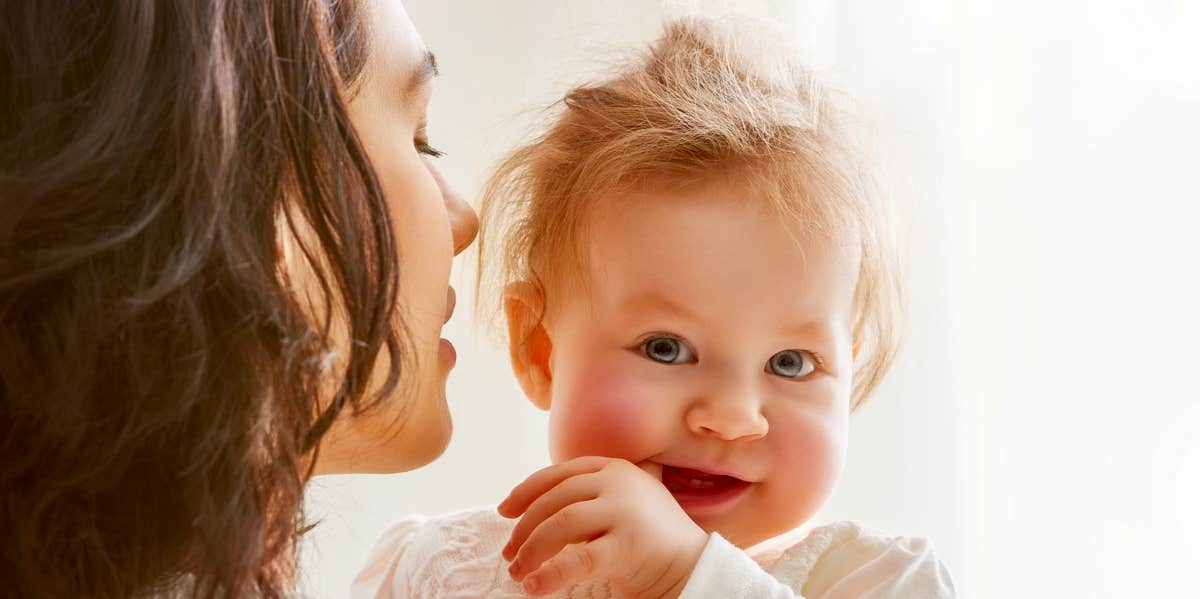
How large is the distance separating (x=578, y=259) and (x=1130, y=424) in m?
0.72

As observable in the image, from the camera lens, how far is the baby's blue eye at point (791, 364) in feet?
3.76

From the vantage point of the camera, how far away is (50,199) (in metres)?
0.79

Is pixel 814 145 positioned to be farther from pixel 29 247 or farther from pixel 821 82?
pixel 29 247

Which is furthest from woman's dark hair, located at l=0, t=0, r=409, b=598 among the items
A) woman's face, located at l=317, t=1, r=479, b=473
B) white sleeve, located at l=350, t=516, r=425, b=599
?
white sleeve, located at l=350, t=516, r=425, b=599

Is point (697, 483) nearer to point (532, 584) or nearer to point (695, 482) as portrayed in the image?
point (695, 482)

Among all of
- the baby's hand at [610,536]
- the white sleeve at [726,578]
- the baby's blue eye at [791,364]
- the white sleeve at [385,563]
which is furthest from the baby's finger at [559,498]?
the white sleeve at [385,563]

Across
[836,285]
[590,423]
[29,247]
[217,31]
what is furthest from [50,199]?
[836,285]

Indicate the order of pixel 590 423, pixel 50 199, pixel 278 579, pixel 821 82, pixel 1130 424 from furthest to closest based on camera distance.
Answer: pixel 1130 424 < pixel 821 82 < pixel 590 423 < pixel 278 579 < pixel 50 199

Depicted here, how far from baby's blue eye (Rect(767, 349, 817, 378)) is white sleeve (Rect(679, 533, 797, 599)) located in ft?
0.60

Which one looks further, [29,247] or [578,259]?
[578,259]

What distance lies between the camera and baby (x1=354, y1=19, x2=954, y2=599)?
1.04m

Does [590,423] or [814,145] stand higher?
[814,145]

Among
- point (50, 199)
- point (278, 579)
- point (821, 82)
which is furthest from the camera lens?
point (821, 82)

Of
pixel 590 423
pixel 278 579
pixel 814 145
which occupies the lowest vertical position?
pixel 278 579
